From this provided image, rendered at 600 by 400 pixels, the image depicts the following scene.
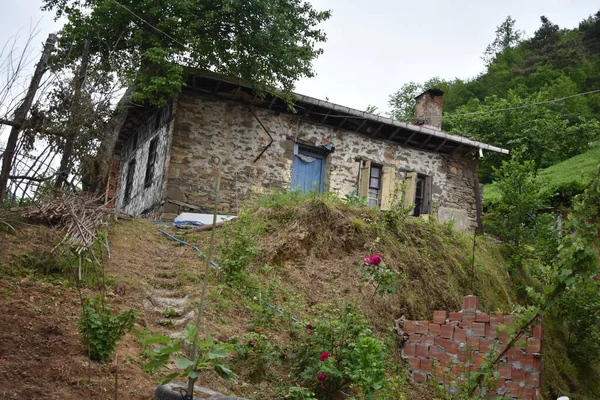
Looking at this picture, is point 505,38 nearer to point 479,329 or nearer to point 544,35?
point 544,35

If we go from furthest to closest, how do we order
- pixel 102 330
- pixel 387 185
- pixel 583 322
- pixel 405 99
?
1. pixel 405 99
2. pixel 387 185
3. pixel 583 322
4. pixel 102 330

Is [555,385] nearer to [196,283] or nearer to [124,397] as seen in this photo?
[196,283]

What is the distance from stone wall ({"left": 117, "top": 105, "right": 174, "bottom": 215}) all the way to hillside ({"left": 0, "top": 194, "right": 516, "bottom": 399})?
7.90ft

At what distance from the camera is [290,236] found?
788 cm

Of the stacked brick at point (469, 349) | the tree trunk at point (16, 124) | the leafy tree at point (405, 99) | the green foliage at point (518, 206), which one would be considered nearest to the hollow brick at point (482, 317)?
the stacked brick at point (469, 349)

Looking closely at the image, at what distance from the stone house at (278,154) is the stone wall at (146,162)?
0.11 ft

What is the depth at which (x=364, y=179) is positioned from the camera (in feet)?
43.5

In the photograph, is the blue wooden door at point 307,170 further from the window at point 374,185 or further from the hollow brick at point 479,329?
the hollow brick at point 479,329

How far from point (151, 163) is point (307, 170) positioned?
356 centimetres

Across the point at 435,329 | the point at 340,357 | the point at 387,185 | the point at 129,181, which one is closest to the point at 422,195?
the point at 387,185

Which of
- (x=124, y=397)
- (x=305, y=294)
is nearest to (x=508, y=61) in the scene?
(x=305, y=294)

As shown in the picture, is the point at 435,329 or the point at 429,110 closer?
the point at 435,329

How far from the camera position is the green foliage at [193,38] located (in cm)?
1139

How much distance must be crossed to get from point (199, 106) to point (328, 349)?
27.9 ft
